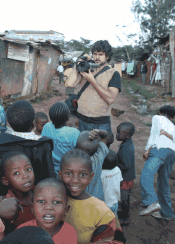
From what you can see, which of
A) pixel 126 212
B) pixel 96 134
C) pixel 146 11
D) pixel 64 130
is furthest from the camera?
pixel 146 11

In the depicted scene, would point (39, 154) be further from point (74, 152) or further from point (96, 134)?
point (96, 134)

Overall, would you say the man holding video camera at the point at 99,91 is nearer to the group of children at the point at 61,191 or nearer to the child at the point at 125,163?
the child at the point at 125,163

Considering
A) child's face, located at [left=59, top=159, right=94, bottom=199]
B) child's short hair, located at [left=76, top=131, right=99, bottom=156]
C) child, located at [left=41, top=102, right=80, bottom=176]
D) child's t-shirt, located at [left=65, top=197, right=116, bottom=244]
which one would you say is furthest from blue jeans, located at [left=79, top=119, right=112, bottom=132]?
child's t-shirt, located at [left=65, top=197, right=116, bottom=244]

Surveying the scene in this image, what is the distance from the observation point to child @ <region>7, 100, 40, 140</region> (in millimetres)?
1491

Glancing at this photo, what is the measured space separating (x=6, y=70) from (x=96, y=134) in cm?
669

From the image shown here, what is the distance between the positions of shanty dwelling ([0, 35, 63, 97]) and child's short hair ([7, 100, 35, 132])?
19.8 ft

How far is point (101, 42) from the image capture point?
213cm

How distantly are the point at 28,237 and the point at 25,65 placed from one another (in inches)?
329

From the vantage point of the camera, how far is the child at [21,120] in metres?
1.49

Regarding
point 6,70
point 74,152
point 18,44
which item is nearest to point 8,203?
point 74,152

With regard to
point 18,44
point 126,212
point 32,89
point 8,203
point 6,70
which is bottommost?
point 126,212

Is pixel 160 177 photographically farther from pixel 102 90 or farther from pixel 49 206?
pixel 49 206

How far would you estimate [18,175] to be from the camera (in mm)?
1228

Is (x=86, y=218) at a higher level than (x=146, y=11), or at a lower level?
lower
